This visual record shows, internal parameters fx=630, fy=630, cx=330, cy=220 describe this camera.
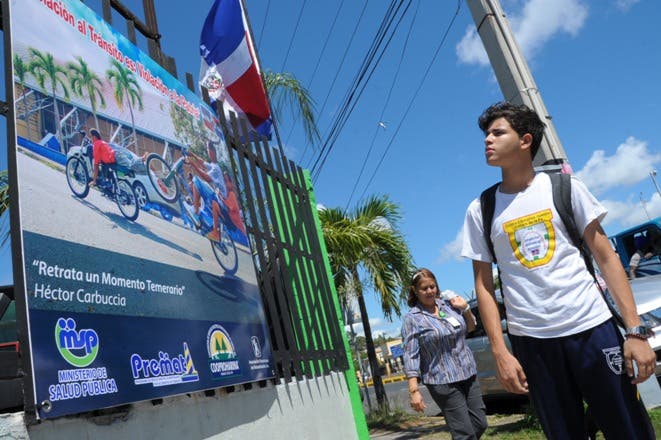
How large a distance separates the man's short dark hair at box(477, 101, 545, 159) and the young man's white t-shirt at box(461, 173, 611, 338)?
19 centimetres

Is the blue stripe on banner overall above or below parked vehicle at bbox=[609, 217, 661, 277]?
above

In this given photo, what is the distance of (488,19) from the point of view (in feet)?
20.3

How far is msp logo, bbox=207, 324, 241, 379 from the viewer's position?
129 inches

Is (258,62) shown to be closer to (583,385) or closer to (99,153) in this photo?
(99,153)

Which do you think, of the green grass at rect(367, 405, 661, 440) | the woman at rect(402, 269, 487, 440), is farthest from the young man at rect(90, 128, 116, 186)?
the green grass at rect(367, 405, 661, 440)

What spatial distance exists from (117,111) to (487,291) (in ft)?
6.49

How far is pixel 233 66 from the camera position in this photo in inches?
262

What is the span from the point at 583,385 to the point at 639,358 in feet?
0.76

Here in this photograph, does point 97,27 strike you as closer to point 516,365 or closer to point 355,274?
point 516,365

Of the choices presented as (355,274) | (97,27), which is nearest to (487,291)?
(97,27)

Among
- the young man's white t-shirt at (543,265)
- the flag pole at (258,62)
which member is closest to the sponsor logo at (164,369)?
the young man's white t-shirt at (543,265)

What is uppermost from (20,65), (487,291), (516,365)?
(20,65)

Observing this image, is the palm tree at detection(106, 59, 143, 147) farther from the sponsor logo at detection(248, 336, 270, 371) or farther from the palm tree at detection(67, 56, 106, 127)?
the sponsor logo at detection(248, 336, 270, 371)

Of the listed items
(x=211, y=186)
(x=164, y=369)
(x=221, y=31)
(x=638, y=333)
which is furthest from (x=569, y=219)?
(x=221, y=31)
